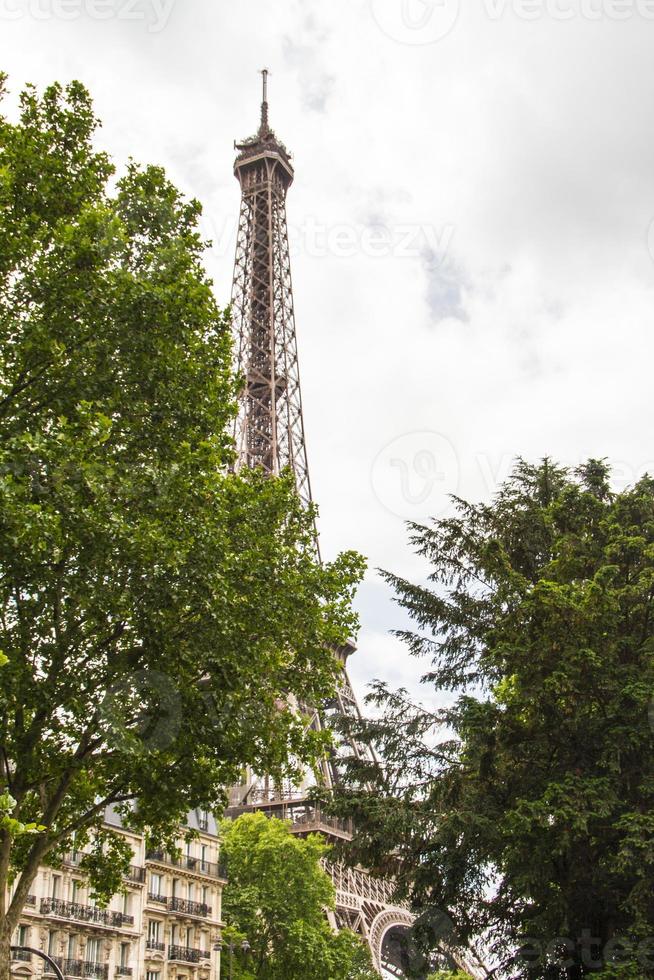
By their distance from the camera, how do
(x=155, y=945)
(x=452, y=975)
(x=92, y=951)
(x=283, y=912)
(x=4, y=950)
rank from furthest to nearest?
(x=155, y=945) → (x=283, y=912) → (x=92, y=951) → (x=452, y=975) → (x=4, y=950)

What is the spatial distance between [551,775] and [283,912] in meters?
28.9

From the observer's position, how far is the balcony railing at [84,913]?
3738 cm

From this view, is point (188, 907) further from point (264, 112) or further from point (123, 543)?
point (264, 112)

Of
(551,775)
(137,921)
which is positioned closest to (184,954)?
(137,921)

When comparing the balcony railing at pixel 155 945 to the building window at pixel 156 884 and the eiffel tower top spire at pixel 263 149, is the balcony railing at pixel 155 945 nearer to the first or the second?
the building window at pixel 156 884

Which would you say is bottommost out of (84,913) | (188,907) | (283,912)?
(84,913)

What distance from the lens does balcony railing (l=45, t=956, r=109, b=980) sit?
3741 centimetres

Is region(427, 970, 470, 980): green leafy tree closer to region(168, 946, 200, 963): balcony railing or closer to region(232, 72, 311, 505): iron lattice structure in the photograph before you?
region(168, 946, 200, 963): balcony railing

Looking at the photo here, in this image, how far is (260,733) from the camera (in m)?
17.3

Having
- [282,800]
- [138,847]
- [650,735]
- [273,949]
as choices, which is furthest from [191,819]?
[650,735]

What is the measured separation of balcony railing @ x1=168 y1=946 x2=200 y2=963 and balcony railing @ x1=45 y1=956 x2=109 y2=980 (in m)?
5.16

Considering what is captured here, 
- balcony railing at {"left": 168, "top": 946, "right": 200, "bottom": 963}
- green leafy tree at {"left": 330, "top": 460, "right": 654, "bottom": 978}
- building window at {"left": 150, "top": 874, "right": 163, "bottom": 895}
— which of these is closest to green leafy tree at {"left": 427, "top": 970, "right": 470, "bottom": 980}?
green leafy tree at {"left": 330, "top": 460, "right": 654, "bottom": 978}

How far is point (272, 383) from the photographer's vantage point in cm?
8194

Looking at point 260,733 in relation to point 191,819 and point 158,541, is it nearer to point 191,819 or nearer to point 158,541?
point 158,541
